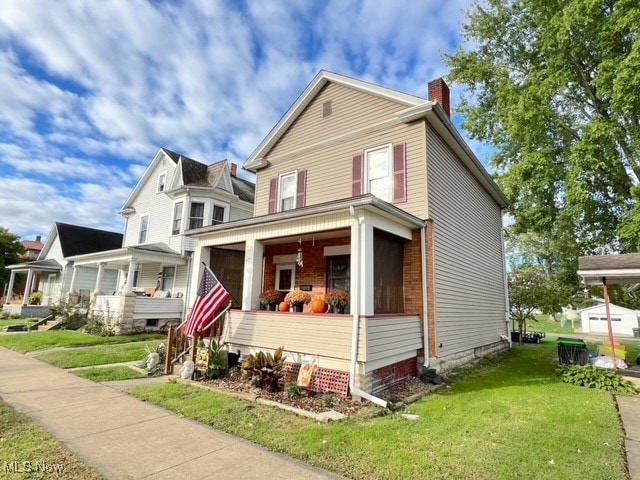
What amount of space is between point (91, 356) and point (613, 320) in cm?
4624

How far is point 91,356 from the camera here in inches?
404

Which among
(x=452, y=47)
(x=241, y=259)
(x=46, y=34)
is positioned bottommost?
(x=241, y=259)

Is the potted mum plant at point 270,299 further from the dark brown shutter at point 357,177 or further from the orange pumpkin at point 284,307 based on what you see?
the dark brown shutter at point 357,177

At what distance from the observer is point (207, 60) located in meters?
9.95

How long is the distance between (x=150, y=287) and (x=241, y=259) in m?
10.1

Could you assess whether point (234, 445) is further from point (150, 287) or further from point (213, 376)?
point (150, 287)

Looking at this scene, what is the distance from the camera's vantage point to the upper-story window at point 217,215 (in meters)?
19.3

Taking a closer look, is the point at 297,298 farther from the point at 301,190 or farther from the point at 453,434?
the point at 453,434

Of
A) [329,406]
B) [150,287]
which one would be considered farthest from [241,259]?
[150,287]

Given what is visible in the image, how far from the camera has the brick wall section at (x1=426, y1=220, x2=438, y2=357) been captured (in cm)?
849

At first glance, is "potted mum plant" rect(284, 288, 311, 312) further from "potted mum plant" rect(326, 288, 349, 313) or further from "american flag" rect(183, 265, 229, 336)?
"american flag" rect(183, 265, 229, 336)

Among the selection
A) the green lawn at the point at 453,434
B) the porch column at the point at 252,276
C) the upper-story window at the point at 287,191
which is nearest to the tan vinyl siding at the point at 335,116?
the upper-story window at the point at 287,191

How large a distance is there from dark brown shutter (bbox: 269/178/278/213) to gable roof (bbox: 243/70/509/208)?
884 mm

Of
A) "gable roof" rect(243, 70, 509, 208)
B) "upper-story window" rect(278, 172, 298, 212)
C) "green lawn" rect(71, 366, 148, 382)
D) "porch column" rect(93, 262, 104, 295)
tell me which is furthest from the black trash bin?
"porch column" rect(93, 262, 104, 295)
